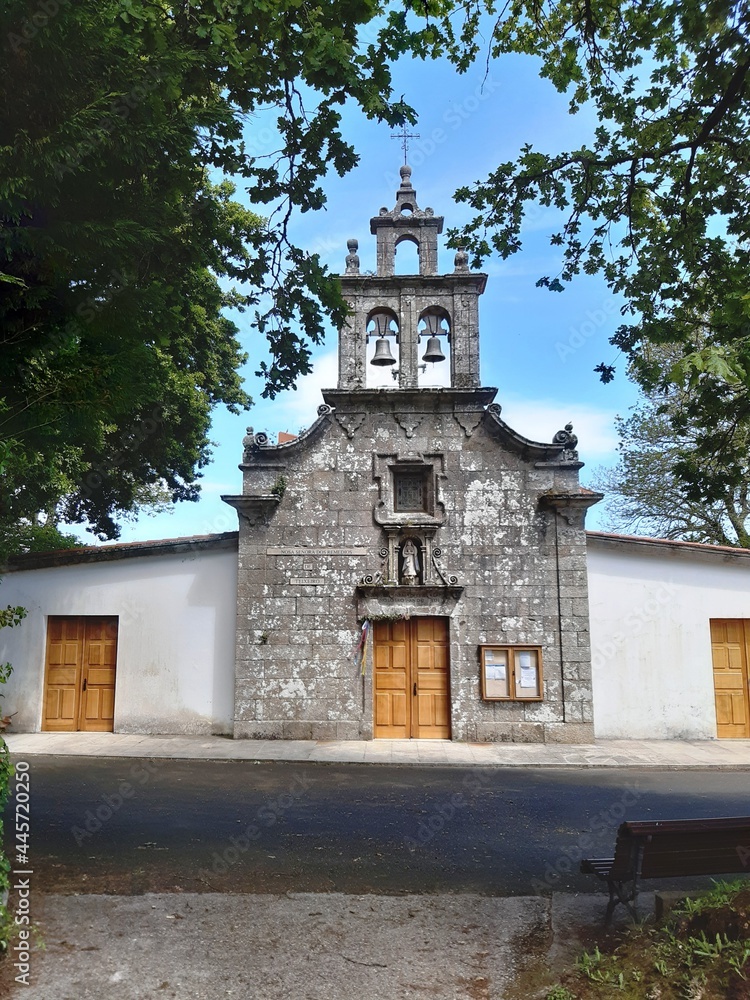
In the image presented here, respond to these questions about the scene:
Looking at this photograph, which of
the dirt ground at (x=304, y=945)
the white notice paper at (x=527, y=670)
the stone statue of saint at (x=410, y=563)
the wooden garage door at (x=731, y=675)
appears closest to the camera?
the dirt ground at (x=304, y=945)

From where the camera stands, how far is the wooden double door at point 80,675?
13.4 metres

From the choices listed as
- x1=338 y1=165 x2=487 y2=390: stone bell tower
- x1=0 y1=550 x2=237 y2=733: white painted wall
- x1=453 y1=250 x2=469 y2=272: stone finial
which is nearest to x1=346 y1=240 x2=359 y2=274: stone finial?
x1=338 y1=165 x2=487 y2=390: stone bell tower

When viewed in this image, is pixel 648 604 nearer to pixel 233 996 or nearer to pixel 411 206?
pixel 411 206

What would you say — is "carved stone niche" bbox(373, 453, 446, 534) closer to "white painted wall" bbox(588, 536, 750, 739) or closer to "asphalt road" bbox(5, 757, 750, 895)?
"white painted wall" bbox(588, 536, 750, 739)

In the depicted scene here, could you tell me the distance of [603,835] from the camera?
717 centimetres

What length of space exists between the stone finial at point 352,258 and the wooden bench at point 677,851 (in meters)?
11.6

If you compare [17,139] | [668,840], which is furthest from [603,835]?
[17,139]

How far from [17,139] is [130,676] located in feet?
34.8

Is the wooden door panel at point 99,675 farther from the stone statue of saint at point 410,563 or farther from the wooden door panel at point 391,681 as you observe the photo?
the stone statue of saint at point 410,563

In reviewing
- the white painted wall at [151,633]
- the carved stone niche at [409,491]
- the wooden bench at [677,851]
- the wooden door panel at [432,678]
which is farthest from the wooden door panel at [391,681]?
the wooden bench at [677,851]

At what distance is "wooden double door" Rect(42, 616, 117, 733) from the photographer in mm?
13366

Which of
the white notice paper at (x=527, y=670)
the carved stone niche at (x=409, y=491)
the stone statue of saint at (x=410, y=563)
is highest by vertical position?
the carved stone niche at (x=409, y=491)

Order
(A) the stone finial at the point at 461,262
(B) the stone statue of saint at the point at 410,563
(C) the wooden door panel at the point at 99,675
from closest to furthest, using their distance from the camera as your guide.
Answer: (B) the stone statue of saint at the point at 410,563, (C) the wooden door panel at the point at 99,675, (A) the stone finial at the point at 461,262

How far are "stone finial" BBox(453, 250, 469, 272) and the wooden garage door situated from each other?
821cm
